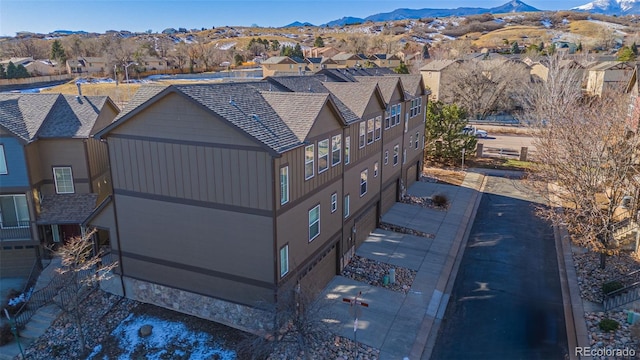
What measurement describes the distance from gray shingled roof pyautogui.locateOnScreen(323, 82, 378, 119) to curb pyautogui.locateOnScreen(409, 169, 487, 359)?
29.0ft

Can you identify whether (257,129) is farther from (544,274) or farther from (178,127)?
(544,274)

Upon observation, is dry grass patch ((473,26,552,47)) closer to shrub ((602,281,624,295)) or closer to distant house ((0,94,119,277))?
shrub ((602,281,624,295))

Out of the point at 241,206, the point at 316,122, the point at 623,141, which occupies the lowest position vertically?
the point at 241,206

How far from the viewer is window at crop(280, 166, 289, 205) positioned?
14.1 m

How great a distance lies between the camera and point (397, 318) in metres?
15.8

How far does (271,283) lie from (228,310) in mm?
2352

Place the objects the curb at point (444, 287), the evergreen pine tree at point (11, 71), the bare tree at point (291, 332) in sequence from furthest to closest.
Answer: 1. the evergreen pine tree at point (11, 71)
2. the curb at point (444, 287)
3. the bare tree at point (291, 332)

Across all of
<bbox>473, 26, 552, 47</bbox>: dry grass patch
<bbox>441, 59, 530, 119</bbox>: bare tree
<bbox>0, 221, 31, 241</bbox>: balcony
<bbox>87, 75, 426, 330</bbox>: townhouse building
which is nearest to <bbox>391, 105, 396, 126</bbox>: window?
<bbox>87, 75, 426, 330</bbox>: townhouse building

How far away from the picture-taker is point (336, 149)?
18.2 metres

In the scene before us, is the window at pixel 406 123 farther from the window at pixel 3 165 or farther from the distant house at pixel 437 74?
the distant house at pixel 437 74

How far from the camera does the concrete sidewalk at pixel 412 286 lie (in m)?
14.7

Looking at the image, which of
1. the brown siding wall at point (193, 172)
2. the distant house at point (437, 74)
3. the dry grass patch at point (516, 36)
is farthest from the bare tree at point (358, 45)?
the brown siding wall at point (193, 172)

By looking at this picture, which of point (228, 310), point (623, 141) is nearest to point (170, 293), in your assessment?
point (228, 310)

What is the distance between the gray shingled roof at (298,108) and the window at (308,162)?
2.46 feet
